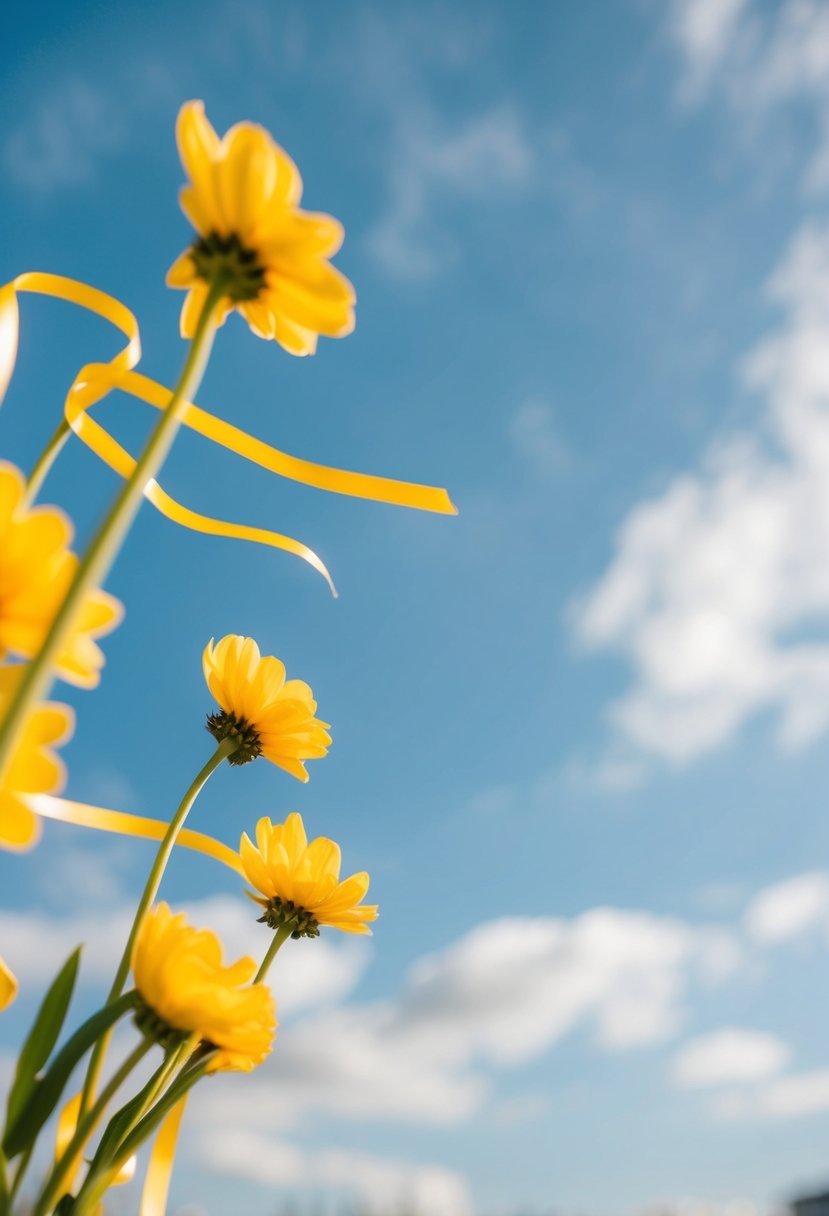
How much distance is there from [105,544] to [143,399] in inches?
11.5

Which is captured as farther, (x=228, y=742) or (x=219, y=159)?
(x=228, y=742)

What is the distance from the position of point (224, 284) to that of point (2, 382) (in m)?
0.17

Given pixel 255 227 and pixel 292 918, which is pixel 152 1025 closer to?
pixel 292 918

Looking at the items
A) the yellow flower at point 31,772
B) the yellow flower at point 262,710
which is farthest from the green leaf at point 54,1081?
the yellow flower at point 262,710

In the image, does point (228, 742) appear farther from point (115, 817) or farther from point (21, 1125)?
point (21, 1125)

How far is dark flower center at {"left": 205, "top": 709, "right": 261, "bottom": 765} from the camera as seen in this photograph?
92cm

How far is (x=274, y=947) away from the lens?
0.88m

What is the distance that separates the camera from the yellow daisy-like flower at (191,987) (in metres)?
0.56

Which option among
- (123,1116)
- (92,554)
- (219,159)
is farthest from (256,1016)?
(219,159)

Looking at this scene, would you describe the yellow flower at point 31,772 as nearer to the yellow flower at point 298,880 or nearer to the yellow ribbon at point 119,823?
the yellow ribbon at point 119,823

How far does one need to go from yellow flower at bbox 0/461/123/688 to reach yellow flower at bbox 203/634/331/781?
0.47 m

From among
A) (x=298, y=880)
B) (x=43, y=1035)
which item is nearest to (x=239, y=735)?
(x=298, y=880)

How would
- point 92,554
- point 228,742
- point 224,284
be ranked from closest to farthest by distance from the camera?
1. point 92,554
2. point 224,284
3. point 228,742

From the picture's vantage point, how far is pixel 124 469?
0.68 meters
